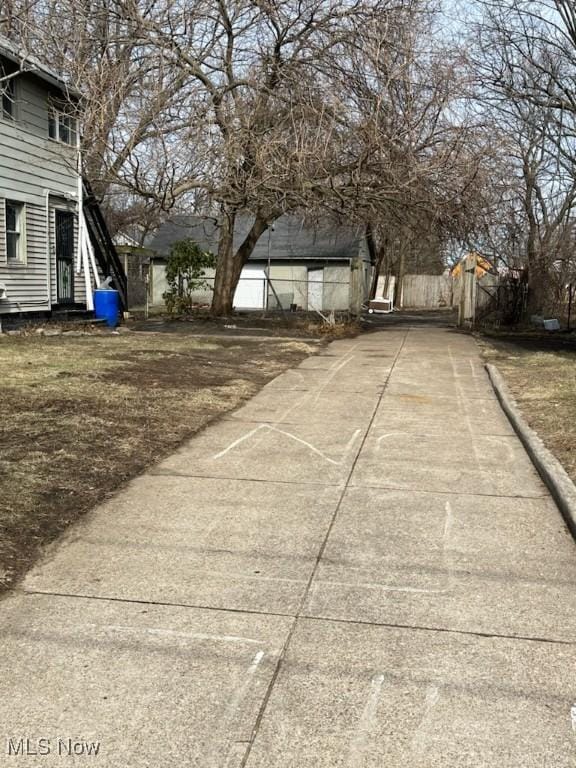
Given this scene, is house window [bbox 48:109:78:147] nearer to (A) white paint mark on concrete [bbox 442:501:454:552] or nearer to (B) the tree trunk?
(B) the tree trunk

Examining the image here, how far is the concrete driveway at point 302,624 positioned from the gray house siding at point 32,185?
1206 centimetres

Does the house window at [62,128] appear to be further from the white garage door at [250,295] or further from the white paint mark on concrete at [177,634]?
the white garage door at [250,295]

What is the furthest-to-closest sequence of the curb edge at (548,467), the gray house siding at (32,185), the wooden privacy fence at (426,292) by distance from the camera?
1. the wooden privacy fence at (426,292)
2. the gray house siding at (32,185)
3. the curb edge at (548,467)

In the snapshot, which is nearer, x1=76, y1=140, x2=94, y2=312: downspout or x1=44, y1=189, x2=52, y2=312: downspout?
x1=44, y1=189, x2=52, y2=312: downspout

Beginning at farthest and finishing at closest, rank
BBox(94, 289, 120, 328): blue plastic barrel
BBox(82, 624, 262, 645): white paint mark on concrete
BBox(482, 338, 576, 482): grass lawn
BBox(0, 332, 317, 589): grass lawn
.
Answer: BBox(94, 289, 120, 328): blue plastic barrel
BBox(482, 338, 576, 482): grass lawn
BBox(0, 332, 317, 589): grass lawn
BBox(82, 624, 262, 645): white paint mark on concrete

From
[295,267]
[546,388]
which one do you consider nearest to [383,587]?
[546,388]

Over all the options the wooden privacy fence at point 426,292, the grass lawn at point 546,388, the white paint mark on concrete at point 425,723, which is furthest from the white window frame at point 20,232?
the wooden privacy fence at point 426,292

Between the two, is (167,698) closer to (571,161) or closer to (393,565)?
(393,565)

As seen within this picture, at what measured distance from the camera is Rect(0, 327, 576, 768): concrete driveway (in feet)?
8.90

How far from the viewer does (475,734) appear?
2.75 metres

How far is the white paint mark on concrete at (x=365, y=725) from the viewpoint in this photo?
2.61m

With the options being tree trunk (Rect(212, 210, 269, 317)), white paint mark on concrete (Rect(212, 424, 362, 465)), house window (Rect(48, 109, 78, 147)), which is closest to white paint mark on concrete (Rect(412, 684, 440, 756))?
white paint mark on concrete (Rect(212, 424, 362, 465))

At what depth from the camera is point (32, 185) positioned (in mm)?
17578

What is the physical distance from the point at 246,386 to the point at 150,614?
7187 millimetres
